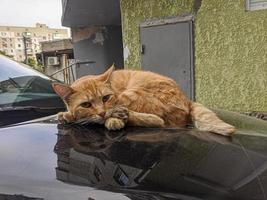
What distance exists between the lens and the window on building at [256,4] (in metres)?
5.61

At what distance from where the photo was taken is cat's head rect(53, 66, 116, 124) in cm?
198

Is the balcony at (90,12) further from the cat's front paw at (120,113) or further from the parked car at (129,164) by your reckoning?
the parked car at (129,164)

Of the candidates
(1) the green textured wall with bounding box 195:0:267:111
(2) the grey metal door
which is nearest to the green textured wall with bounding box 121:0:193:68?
(2) the grey metal door

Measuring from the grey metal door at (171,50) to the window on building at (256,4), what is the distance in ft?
3.37

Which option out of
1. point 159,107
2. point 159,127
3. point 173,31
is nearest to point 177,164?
point 159,127

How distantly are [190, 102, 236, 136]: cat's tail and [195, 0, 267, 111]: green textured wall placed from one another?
4.03 metres

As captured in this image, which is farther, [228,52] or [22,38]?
[22,38]

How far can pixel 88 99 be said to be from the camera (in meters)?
2.04

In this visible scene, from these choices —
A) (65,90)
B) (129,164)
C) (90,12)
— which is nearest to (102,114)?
(65,90)

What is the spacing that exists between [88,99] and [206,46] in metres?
4.64

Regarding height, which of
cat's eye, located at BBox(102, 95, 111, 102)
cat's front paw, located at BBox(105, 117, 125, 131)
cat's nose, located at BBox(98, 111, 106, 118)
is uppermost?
cat's eye, located at BBox(102, 95, 111, 102)

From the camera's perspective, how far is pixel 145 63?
23.6 ft

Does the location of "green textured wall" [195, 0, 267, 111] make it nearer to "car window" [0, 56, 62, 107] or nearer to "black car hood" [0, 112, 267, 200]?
"car window" [0, 56, 62, 107]

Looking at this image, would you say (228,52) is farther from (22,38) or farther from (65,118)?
(22,38)
